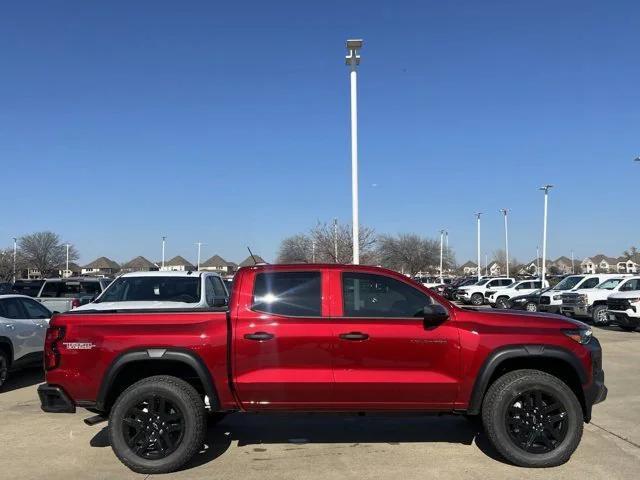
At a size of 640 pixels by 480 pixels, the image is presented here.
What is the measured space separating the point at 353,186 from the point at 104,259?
12243cm

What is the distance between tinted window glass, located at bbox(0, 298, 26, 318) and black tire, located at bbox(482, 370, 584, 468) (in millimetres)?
7966

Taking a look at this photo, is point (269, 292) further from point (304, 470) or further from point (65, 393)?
point (65, 393)

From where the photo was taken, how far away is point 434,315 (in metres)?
5.20

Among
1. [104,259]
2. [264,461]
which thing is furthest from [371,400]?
[104,259]

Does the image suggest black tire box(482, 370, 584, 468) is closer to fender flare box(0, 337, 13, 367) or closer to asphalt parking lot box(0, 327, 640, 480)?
asphalt parking lot box(0, 327, 640, 480)

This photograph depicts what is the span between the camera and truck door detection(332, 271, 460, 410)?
17.1 feet

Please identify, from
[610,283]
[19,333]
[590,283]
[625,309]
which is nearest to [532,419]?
[19,333]

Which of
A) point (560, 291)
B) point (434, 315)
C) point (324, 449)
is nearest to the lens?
point (434, 315)

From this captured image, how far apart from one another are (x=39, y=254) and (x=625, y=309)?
84.9 m

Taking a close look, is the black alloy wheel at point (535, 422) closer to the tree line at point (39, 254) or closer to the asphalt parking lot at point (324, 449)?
the asphalt parking lot at point (324, 449)

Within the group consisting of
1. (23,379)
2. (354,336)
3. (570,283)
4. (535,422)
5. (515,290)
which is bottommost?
(23,379)

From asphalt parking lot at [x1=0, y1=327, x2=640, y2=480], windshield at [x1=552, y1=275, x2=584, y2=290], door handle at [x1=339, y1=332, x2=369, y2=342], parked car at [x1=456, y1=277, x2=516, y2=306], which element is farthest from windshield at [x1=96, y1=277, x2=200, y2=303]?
parked car at [x1=456, y1=277, x2=516, y2=306]

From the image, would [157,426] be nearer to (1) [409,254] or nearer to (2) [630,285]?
(2) [630,285]

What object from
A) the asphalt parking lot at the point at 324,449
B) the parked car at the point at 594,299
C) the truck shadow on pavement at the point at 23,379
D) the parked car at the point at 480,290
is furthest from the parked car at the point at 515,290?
the truck shadow on pavement at the point at 23,379
